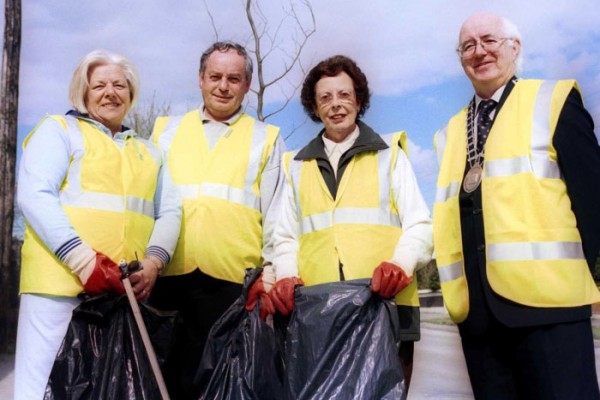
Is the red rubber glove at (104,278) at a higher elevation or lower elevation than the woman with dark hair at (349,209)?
lower

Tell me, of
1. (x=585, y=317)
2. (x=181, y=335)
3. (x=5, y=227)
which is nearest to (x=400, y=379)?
(x=585, y=317)

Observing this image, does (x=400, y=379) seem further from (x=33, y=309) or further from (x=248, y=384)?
(x=33, y=309)

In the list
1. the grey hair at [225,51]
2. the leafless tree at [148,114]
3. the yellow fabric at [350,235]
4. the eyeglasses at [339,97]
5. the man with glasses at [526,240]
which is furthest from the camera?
the leafless tree at [148,114]

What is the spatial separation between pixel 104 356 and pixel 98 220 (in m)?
0.46

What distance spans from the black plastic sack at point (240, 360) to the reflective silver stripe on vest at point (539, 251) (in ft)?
2.81

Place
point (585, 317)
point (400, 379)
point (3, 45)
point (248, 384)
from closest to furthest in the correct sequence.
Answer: point (585, 317) → point (400, 379) → point (248, 384) → point (3, 45)

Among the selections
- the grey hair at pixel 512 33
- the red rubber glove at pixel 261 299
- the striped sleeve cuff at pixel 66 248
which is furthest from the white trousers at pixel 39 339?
the grey hair at pixel 512 33

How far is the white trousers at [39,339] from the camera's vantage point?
2.15 m

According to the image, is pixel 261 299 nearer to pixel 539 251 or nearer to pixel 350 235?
pixel 350 235

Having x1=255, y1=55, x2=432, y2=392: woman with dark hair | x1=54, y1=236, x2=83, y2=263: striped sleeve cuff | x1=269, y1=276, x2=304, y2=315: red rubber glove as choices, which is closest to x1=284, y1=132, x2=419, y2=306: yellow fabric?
x1=255, y1=55, x2=432, y2=392: woman with dark hair

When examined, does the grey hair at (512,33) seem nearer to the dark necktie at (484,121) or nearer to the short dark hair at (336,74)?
the dark necktie at (484,121)

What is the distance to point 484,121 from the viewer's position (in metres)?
2.15

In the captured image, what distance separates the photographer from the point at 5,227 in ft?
18.1

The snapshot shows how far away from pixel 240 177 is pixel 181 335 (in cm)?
64
